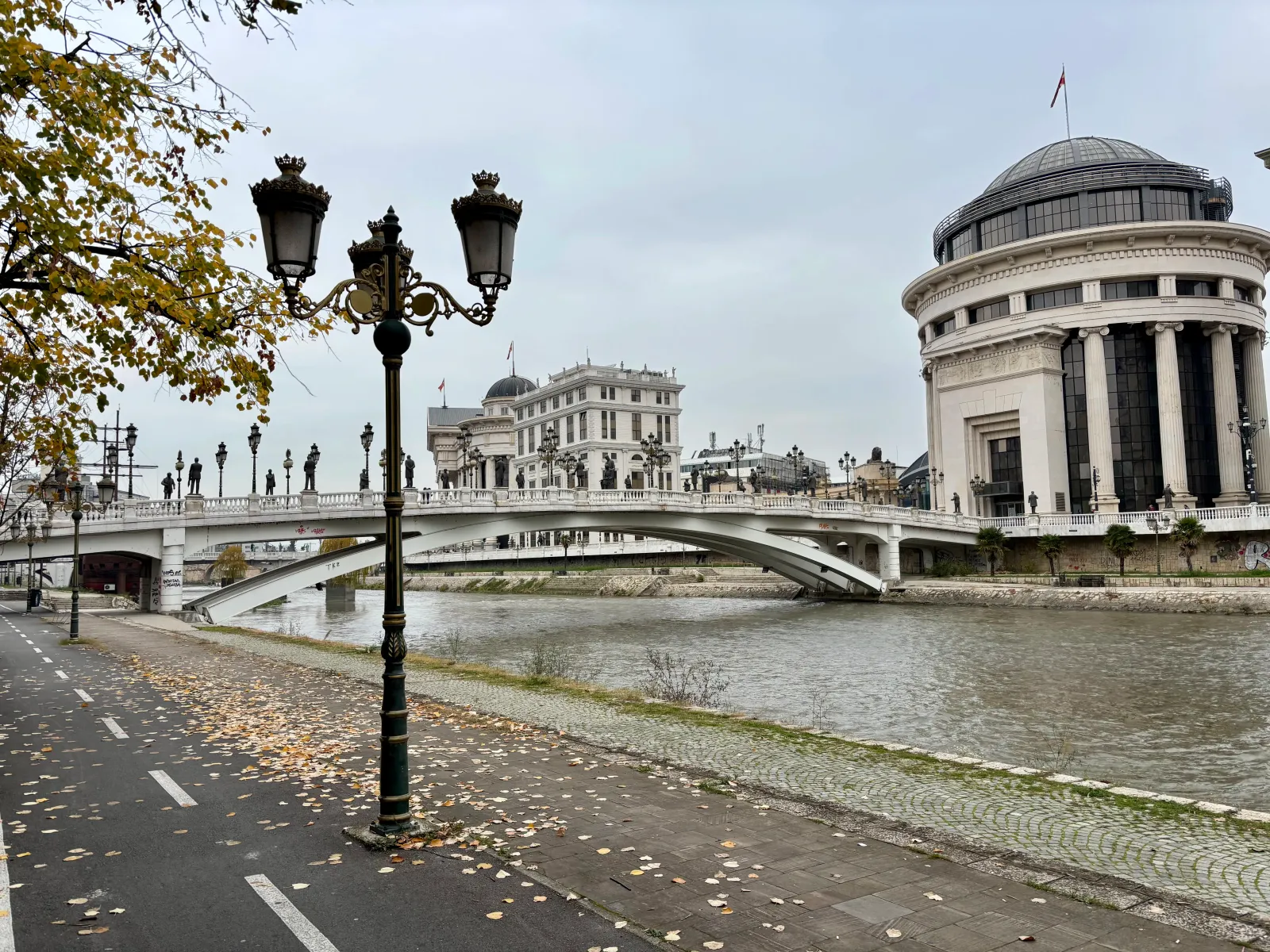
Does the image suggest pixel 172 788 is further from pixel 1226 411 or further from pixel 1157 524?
pixel 1226 411

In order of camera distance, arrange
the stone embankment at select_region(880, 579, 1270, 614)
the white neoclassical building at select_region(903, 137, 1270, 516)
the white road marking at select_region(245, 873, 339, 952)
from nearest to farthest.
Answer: the white road marking at select_region(245, 873, 339, 952)
the stone embankment at select_region(880, 579, 1270, 614)
the white neoclassical building at select_region(903, 137, 1270, 516)

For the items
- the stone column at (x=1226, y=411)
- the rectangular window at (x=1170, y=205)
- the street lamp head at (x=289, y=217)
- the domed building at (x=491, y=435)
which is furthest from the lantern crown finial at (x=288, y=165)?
the domed building at (x=491, y=435)

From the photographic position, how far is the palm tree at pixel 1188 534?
51219mm

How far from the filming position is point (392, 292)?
7500 millimetres

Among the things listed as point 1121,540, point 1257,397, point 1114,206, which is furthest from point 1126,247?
point 1121,540

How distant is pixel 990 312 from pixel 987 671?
57352 mm

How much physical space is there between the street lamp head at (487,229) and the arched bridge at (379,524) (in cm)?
2973

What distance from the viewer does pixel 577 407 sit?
369 ft

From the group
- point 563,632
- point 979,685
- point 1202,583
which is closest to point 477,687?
point 979,685

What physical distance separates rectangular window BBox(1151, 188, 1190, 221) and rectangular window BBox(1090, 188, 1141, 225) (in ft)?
4.46

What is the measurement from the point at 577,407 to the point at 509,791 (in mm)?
104969

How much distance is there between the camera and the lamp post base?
6680 millimetres

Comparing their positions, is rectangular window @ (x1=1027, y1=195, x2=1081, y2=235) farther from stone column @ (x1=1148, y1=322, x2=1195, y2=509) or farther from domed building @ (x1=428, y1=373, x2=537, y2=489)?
domed building @ (x1=428, y1=373, x2=537, y2=489)

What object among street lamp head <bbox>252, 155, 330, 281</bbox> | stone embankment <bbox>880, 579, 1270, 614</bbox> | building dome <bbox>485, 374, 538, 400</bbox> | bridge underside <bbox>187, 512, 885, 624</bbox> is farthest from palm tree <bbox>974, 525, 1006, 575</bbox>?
building dome <bbox>485, 374, 538, 400</bbox>
